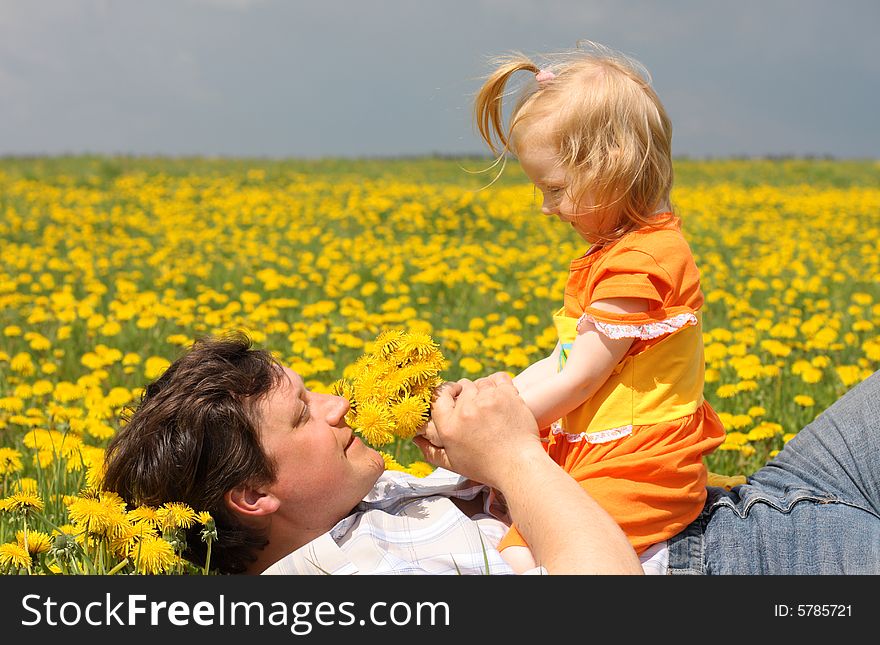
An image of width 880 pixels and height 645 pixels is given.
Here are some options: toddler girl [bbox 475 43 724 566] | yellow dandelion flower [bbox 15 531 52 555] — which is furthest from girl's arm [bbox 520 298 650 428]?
yellow dandelion flower [bbox 15 531 52 555]

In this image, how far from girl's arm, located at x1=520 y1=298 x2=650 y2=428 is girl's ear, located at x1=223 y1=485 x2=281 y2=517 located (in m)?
0.59

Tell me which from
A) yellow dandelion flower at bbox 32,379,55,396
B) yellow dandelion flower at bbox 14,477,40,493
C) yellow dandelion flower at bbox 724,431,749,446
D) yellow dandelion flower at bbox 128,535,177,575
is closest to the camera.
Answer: yellow dandelion flower at bbox 128,535,177,575

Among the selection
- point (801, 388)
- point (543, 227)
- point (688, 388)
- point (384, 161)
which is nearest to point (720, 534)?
point (688, 388)

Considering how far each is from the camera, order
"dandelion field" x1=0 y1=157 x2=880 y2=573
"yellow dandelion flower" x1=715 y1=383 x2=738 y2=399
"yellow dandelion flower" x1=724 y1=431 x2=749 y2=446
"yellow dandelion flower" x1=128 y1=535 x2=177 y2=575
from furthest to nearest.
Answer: "yellow dandelion flower" x1=715 y1=383 x2=738 y2=399, "yellow dandelion flower" x1=724 y1=431 x2=749 y2=446, "dandelion field" x1=0 y1=157 x2=880 y2=573, "yellow dandelion flower" x1=128 y1=535 x2=177 y2=575

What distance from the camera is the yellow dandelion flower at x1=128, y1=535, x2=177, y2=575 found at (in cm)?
175

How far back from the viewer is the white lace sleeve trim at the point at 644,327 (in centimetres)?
184

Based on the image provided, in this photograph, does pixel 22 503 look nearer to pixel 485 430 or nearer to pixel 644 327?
pixel 485 430

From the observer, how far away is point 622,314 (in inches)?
73.1

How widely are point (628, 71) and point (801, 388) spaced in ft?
7.54

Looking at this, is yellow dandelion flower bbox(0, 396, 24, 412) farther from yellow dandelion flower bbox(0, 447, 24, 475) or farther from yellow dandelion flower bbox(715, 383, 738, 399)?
yellow dandelion flower bbox(715, 383, 738, 399)

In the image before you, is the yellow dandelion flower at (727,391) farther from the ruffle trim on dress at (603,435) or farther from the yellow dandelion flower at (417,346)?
the yellow dandelion flower at (417,346)
